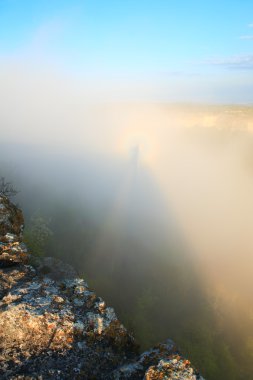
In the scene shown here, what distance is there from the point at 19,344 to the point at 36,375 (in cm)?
93

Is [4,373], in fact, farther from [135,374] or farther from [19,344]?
[135,374]

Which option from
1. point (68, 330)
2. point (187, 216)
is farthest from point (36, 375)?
point (187, 216)

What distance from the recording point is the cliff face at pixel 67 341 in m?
5.72

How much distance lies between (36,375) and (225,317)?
55.6 metres

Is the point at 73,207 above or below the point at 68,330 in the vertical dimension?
below

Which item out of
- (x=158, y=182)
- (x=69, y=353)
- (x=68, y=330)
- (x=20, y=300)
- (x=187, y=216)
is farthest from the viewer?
(x=158, y=182)

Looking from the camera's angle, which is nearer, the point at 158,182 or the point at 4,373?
the point at 4,373

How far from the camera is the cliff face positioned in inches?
225

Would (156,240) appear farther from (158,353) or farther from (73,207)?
(158,353)

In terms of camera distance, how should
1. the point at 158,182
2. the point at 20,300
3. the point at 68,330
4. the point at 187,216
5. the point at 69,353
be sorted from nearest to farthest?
the point at 69,353 < the point at 68,330 < the point at 20,300 < the point at 187,216 < the point at 158,182

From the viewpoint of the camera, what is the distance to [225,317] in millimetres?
53406

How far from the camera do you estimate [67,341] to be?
Result: 640 cm

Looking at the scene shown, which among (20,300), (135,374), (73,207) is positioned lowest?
(73,207)

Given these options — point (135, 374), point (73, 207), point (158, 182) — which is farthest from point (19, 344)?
point (158, 182)
